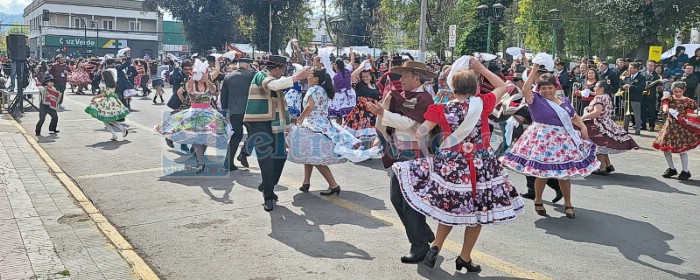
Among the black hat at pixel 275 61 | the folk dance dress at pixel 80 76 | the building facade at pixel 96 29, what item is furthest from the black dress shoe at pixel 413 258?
the building facade at pixel 96 29

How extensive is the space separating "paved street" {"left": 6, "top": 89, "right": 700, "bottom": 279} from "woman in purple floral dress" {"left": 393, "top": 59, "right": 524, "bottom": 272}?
1.94ft

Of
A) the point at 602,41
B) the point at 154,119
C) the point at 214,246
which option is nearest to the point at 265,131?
the point at 214,246

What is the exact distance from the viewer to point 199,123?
10.1 meters

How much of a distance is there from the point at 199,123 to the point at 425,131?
5.70m

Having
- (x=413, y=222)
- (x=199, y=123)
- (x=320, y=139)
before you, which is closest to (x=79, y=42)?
(x=199, y=123)

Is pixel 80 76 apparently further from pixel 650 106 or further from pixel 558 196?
pixel 558 196

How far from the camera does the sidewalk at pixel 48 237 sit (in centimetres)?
539

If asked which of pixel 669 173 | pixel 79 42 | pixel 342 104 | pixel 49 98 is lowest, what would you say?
pixel 669 173

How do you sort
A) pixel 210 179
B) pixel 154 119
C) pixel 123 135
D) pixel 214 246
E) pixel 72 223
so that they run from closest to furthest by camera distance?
pixel 214 246 → pixel 72 223 → pixel 210 179 → pixel 123 135 → pixel 154 119

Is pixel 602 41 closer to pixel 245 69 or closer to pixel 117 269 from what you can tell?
pixel 245 69

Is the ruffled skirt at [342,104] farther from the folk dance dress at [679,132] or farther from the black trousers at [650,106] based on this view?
the black trousers at [650,106]

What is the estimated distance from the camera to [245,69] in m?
9.88

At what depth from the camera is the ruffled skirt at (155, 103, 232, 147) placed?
10023 millimetres

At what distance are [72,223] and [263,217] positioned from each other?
1985mm
